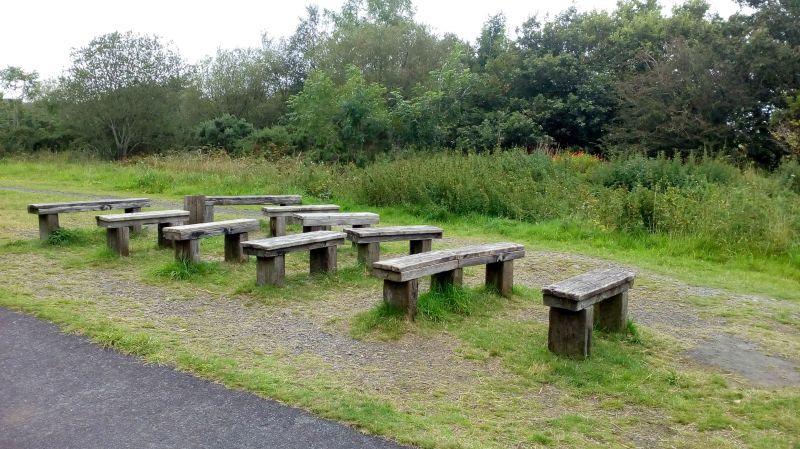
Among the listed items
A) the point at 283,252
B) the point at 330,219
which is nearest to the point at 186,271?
the point at 283,252

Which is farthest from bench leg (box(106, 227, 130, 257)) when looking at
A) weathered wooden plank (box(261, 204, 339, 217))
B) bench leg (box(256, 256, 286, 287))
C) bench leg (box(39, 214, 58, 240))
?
bench leg (box(256, 256, 286, 287))

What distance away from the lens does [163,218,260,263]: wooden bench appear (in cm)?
643

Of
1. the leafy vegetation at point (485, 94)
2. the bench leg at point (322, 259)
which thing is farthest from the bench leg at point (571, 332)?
the leafy vegetation at point (485, 94)

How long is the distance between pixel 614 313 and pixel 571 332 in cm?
80

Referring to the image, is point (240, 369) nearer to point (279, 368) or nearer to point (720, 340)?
point (279, 368)

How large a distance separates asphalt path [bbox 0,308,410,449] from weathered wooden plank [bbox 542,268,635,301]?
68.0 inches

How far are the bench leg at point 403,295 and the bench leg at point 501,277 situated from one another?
1235mm

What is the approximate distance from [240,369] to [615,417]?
7.10 feet

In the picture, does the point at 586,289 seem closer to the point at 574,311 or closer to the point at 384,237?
the point at 574,311

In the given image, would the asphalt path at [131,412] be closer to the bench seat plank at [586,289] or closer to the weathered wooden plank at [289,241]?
the bench seat plank at [586,289]

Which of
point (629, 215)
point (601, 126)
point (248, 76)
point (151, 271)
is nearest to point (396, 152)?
point (601, 126)

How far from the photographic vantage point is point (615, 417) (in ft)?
11.1

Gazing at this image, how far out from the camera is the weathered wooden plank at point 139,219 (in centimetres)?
731

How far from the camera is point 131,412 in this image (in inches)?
127
